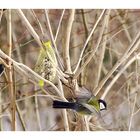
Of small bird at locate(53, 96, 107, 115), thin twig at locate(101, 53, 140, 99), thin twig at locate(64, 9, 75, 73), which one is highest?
thin twig at locate(64, 9, 75, 73)

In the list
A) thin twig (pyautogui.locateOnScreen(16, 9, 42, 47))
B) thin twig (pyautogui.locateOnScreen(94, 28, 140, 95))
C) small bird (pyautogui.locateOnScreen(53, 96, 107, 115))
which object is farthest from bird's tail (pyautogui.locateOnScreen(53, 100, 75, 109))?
thin twig (pyautogui.locateOnScreen(16, 9, 42, 47))

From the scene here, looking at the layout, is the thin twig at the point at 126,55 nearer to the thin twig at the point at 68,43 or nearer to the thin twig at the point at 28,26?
the thin twig at the point at 68,43

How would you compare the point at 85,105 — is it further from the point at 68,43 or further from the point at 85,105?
the point at 68,43

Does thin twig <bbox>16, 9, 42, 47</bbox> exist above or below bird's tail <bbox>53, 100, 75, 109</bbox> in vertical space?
above

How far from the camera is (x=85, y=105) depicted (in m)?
1.59

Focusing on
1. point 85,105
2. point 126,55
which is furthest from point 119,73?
point 85,105

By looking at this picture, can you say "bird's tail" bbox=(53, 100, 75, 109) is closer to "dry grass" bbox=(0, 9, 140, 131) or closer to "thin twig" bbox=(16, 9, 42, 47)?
"dry grass" bbox=(0, 9, 140, 131)

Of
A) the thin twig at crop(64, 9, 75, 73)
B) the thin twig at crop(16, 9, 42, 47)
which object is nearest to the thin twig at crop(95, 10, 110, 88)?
the thin twig at crop(64, 9, 75, 73)

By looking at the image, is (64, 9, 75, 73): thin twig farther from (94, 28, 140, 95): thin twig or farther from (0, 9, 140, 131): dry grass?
(94, 28, 140, 95): thin twig

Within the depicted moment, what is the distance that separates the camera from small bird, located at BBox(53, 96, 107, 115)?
1.59m

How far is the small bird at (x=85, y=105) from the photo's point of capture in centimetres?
159
